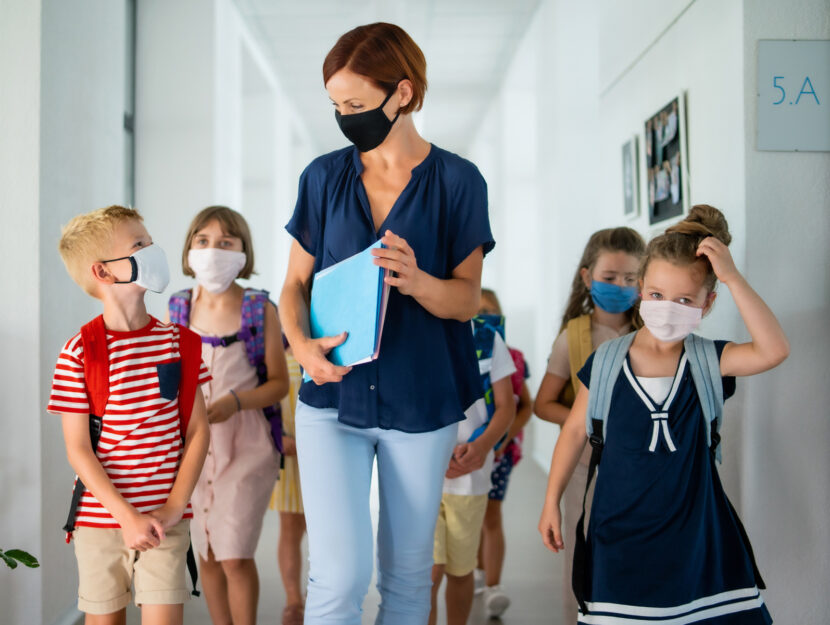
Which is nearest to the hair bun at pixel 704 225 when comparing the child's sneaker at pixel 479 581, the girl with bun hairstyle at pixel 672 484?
the girl with bun hairstyle at pixel 672 484

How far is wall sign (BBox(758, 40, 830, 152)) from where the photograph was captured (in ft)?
7.64

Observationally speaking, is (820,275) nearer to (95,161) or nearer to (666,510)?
(666,510)

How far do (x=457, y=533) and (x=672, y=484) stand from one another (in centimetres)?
96

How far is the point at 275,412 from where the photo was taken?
8.87ft

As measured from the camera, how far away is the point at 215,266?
259cm

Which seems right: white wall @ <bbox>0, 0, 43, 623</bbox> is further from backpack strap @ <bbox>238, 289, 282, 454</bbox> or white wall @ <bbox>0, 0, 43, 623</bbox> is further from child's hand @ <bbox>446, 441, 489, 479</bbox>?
child's hand @ <bbox>446, 441, 489, 479</bbox>

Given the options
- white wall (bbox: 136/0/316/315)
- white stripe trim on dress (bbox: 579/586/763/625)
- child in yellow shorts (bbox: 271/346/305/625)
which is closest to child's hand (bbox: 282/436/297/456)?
child in yellow shorts (bbox: 271/346/305/625)

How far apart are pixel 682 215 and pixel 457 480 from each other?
1.42m

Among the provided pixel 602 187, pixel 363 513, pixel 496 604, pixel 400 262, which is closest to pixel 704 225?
pixel 400 262

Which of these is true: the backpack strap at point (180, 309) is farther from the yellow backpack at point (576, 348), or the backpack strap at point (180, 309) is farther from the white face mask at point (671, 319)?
the white face mask at point (671, 319)

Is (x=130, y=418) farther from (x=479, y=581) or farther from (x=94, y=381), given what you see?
(x=479, y=581)

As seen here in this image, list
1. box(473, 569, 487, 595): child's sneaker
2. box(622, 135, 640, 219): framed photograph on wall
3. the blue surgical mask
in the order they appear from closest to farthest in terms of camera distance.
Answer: the blue surgical mask
box(473, 569, 487, 595): child's sneaker
box(622, 135, 640, 219): framed photograph on wall

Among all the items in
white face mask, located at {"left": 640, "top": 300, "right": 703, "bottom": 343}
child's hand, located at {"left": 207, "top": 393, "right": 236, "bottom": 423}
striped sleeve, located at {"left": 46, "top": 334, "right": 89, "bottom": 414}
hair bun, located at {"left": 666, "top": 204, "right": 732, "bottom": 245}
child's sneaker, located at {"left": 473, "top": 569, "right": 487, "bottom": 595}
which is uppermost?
hair bun, located at {"left": 666, "top": 204, "right": 732, "bottom": 245}

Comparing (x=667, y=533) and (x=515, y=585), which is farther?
(x=515, y=585)
